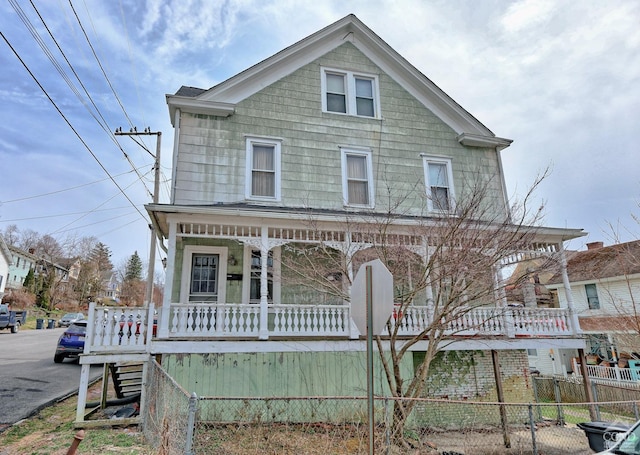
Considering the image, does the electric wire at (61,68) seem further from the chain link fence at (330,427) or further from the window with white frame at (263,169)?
the chain link fence at (330,427)

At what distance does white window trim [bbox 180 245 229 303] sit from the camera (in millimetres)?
9844

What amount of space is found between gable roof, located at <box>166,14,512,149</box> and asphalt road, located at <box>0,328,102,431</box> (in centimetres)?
825

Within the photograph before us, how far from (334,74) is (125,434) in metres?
11.3

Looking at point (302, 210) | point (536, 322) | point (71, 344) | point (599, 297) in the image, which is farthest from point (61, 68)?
point (599, 297)

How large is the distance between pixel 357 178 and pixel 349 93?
9.64 feet

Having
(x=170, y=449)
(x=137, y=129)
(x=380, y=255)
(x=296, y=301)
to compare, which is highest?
(x=137, y=129)

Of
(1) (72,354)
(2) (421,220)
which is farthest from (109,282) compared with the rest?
(2) (421,220)

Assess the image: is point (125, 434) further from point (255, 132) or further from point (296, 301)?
point (255, 132)

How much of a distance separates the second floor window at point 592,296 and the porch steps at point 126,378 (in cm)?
2600

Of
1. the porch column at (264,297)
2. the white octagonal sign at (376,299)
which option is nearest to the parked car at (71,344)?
the porch column at (264,297)

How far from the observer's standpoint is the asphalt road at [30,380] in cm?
882

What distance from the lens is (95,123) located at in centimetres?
1227

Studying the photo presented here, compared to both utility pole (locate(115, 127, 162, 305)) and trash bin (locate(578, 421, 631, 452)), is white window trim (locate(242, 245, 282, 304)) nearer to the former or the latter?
utility pole (locate(115, 127, 162, 305))

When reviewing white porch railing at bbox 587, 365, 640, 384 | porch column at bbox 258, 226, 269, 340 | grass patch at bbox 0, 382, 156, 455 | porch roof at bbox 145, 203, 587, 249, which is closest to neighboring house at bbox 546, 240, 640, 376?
white porch railing at bbox 587, 365, 640, 384
